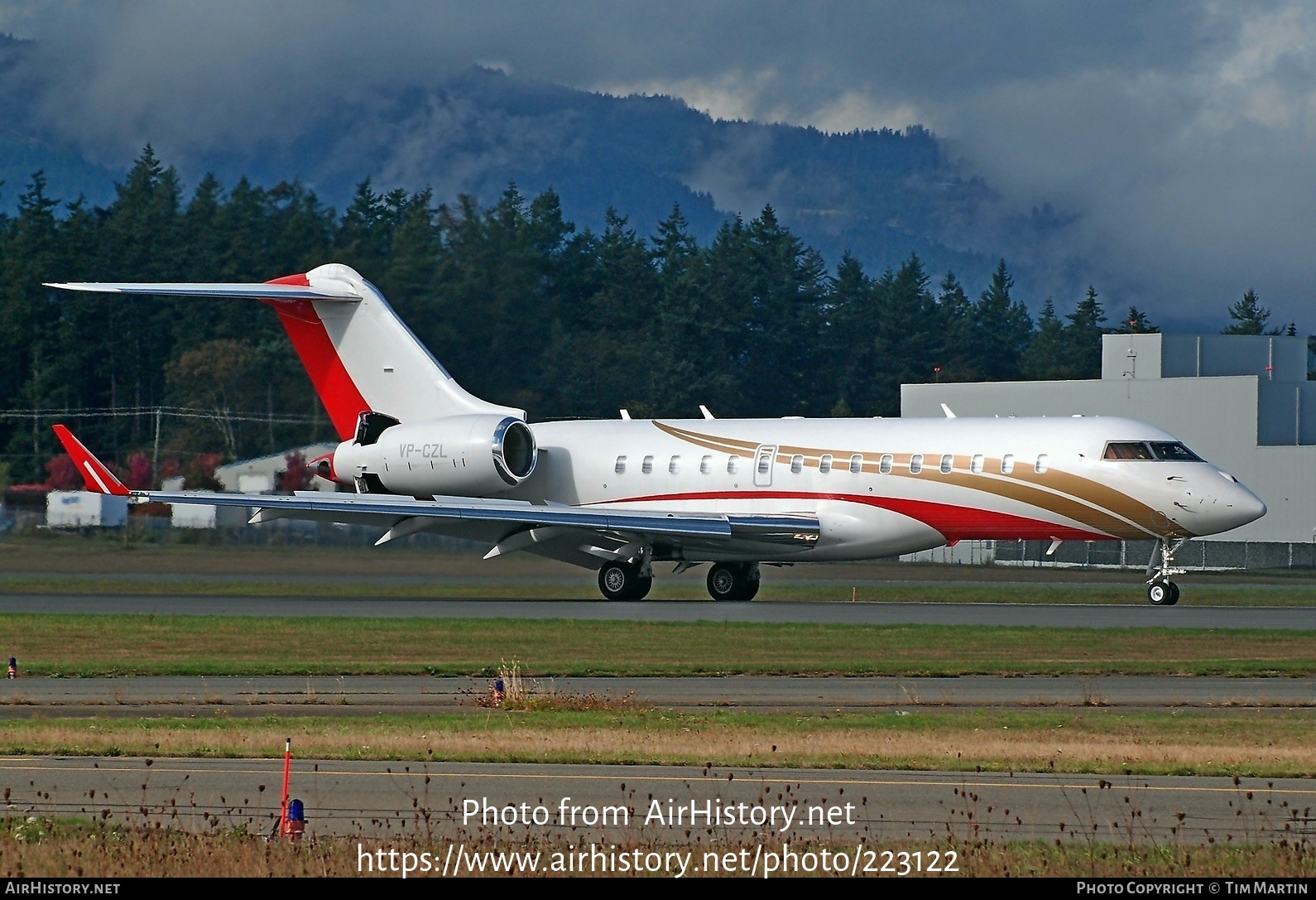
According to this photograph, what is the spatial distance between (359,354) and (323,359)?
1.19m

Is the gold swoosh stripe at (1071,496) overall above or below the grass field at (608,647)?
above

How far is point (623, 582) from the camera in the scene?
4006 cm

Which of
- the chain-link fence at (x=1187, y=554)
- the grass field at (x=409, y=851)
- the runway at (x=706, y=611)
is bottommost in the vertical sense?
the grass field at (x=409, y=851)

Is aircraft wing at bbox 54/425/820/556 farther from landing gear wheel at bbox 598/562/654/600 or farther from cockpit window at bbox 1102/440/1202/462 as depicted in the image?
cockpit window at bbox 1102/440/1202/462

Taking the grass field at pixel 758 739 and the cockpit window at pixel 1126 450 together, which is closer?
the grass field at pixel 758 739

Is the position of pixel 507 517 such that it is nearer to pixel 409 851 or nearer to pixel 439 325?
pixel 439 325

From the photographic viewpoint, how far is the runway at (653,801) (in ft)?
37.7

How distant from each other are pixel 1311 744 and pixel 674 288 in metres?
78.2

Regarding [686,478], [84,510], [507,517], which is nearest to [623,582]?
[686,478]

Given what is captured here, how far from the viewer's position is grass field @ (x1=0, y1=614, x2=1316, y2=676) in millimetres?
24750

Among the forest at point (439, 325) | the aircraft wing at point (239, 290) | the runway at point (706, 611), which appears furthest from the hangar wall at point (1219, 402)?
the aircraft wing at point (239, 290)

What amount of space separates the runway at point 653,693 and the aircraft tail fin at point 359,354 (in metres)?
19.9

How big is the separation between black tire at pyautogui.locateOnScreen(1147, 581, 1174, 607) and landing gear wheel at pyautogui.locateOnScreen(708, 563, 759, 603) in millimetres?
9151

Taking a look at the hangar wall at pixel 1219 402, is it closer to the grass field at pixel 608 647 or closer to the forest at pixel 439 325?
the forest at pixel 439 325
